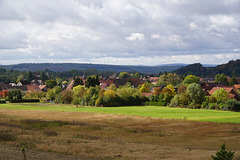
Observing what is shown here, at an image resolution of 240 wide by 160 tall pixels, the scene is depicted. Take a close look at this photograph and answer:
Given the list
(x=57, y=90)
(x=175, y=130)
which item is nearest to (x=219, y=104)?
(x=175, y=130)

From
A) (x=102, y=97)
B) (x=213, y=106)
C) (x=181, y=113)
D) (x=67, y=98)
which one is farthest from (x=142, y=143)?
(x=67, y=98)

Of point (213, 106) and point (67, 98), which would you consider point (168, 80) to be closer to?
point (67, 98)

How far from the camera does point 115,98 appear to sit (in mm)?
102312

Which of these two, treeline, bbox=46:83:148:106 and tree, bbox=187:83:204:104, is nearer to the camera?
tree, bbox=187:83:204:104

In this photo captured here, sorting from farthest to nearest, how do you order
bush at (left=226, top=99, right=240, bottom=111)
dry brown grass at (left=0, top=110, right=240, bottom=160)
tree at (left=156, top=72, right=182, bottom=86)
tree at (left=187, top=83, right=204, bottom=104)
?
tree at (left=156, top=72, right=182, bottom=86), tree at (left=187, top=83, right=204, bottom=104), bush at (left=226, top=99, right=240, bottom=111), dry brown grass at (left=0, top=110, right=240, bottom=160)

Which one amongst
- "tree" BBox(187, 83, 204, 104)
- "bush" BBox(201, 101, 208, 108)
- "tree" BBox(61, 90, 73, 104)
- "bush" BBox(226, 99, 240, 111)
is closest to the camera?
"bush" BBox(226, 99, 240, 111)

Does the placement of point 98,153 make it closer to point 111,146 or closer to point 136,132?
point 111,146

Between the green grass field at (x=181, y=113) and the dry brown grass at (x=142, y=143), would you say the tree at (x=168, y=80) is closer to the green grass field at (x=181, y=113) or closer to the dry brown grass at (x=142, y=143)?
the green grass field at (x=181, y=113)

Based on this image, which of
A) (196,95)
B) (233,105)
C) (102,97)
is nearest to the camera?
(233,105)

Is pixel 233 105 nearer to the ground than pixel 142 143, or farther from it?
nearer to the ground

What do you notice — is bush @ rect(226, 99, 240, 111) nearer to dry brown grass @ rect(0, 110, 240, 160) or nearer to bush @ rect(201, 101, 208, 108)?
bush @ rect(201, 101, 208, 108)

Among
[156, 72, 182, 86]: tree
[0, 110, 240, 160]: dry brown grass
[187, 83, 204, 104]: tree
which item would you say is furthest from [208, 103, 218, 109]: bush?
[156, 72, 182, 86]: tree

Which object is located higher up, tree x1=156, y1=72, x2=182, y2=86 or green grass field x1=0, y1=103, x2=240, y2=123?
tree x1=156, y1=72, x2=182, y2=86

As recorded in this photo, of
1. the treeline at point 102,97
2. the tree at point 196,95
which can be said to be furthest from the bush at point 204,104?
the treeline at point 102,97
